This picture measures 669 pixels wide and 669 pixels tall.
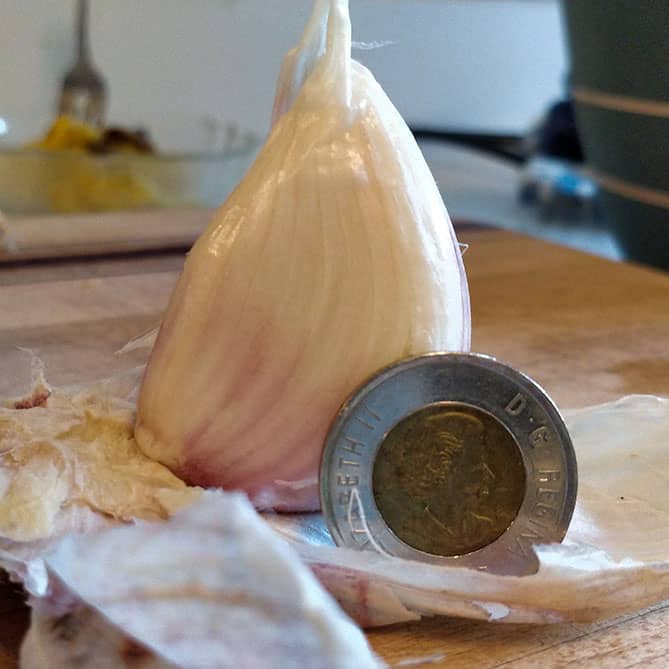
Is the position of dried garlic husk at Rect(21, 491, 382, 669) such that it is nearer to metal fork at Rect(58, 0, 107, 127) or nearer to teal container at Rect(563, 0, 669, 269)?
teal container at Rect(563, 0, 669, 269)

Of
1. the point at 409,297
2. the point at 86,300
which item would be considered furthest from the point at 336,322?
the point at 86,300

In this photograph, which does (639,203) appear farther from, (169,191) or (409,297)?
(409,297)

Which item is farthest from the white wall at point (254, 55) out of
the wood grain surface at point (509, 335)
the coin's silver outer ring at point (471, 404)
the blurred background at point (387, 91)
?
the coin's silver outer ring at point (471, 404)

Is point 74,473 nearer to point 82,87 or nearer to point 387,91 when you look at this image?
point 387,91

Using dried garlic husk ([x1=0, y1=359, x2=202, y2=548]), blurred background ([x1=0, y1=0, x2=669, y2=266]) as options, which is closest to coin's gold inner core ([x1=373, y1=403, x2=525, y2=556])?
dried garlic husk ([x1=0, y1=359, x2=202, y2=548])

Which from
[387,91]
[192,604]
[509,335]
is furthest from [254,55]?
[192,604]

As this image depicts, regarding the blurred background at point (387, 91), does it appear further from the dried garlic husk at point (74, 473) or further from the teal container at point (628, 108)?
the dried garlic husk at point (74, 473)
